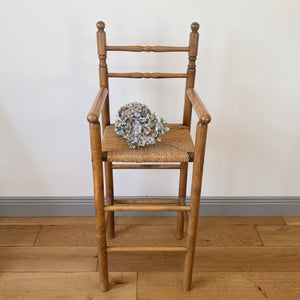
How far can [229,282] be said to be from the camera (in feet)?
4.32

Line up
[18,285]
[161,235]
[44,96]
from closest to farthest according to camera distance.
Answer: [18,285] < [44,96] < [161,235]

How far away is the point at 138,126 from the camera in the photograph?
109 centimetres

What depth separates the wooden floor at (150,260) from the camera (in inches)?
50.3

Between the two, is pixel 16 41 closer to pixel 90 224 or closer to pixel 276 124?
pixel 90 224

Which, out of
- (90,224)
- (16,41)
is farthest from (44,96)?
(90,224)

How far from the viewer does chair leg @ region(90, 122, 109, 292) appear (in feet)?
3.33

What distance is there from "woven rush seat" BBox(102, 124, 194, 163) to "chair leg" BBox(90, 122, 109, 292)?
1.9 inches

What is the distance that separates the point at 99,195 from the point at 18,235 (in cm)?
66

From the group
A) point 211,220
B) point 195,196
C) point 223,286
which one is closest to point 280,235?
point 211,220

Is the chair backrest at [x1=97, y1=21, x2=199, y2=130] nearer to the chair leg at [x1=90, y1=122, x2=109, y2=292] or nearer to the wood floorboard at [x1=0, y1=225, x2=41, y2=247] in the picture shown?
the chair leg at [x1=90, y1=122, x2=109, y2=292]

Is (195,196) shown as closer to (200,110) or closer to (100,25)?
(200,110)

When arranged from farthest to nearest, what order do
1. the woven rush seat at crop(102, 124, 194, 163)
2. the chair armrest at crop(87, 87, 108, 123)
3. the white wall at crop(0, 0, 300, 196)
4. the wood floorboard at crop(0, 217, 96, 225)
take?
the wood floorboard at crop(0, 217, 96, 225)
the white wall at crop(0, 0, 300, 196)
the woven rush seat at crop(102, 124, 194, 163)
the chair armrest at crop(87, 87, 108, 123)

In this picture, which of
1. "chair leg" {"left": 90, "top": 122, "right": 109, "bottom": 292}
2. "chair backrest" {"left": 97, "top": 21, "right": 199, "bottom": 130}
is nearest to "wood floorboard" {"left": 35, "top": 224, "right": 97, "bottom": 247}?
"chair leg" {"left": 90, "top": 122, "right": 109, "bottom": 292}

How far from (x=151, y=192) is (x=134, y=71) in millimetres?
599
